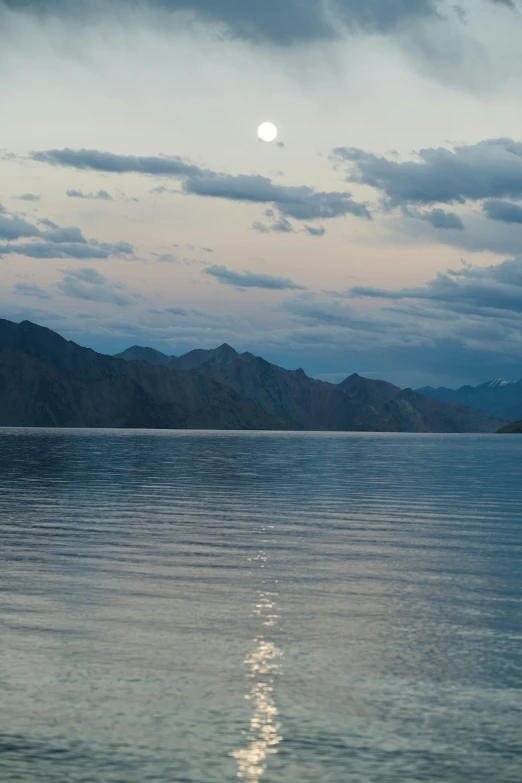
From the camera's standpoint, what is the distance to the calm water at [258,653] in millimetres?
14281

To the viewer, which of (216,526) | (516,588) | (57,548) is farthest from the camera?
(216,526)

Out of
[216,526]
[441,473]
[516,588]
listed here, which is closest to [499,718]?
[516,588]

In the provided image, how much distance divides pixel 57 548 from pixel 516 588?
19416mm

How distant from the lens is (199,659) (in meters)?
20.2

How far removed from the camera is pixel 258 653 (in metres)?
20.9

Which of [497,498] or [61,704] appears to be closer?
[61,704]

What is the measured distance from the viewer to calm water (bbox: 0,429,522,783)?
14281 mm

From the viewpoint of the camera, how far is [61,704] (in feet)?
54.9

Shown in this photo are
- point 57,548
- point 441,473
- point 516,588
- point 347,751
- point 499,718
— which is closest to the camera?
point 347,751

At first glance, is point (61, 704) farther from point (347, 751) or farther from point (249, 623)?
point (249, 623)

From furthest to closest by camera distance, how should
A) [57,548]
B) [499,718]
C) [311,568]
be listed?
[57,548] < [311,568] < [499,718]

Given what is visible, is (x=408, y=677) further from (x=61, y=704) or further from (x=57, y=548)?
(x=57, y=548)

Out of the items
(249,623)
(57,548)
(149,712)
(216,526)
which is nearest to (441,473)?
(216,526)

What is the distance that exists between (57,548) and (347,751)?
1022 inches
